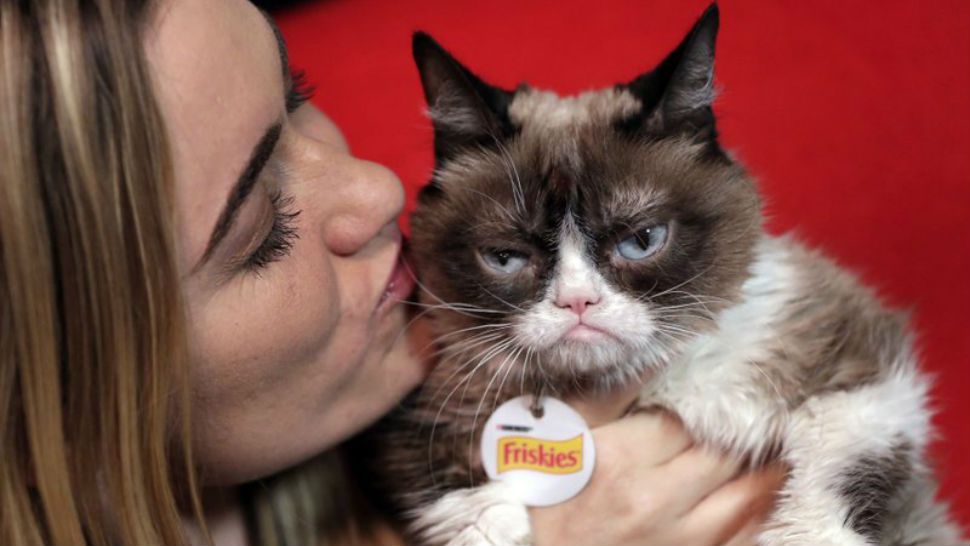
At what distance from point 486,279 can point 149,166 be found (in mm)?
525

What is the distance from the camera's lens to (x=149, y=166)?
0.93m

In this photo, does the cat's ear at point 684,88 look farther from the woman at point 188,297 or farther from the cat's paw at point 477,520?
the cat's paw at point 477,520

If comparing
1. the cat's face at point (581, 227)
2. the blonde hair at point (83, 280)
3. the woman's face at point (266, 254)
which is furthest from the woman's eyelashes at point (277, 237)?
the cat's face at point (581, 227)

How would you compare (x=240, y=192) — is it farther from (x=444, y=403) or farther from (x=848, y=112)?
(x=848, y=112)

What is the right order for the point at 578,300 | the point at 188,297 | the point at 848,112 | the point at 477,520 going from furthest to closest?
the point at 848,112, the point at 477,520, the point at 578,300, the point at 188,297

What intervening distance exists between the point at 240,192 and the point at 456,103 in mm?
406

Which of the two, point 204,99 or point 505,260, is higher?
point 505,260

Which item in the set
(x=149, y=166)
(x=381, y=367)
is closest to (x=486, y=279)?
(x=381, y=367)

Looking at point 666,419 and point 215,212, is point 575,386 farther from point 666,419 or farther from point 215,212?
point 215,212

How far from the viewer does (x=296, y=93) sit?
51.8 inches

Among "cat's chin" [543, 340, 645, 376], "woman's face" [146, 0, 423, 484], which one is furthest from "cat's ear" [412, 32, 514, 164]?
"cat's chin" [543, 340, 645, 376]

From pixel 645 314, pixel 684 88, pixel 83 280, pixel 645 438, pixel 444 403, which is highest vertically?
pixel 684 88

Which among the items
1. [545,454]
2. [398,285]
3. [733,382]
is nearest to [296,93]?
[398,285]

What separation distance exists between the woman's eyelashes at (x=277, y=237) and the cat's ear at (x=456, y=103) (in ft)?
0.99
